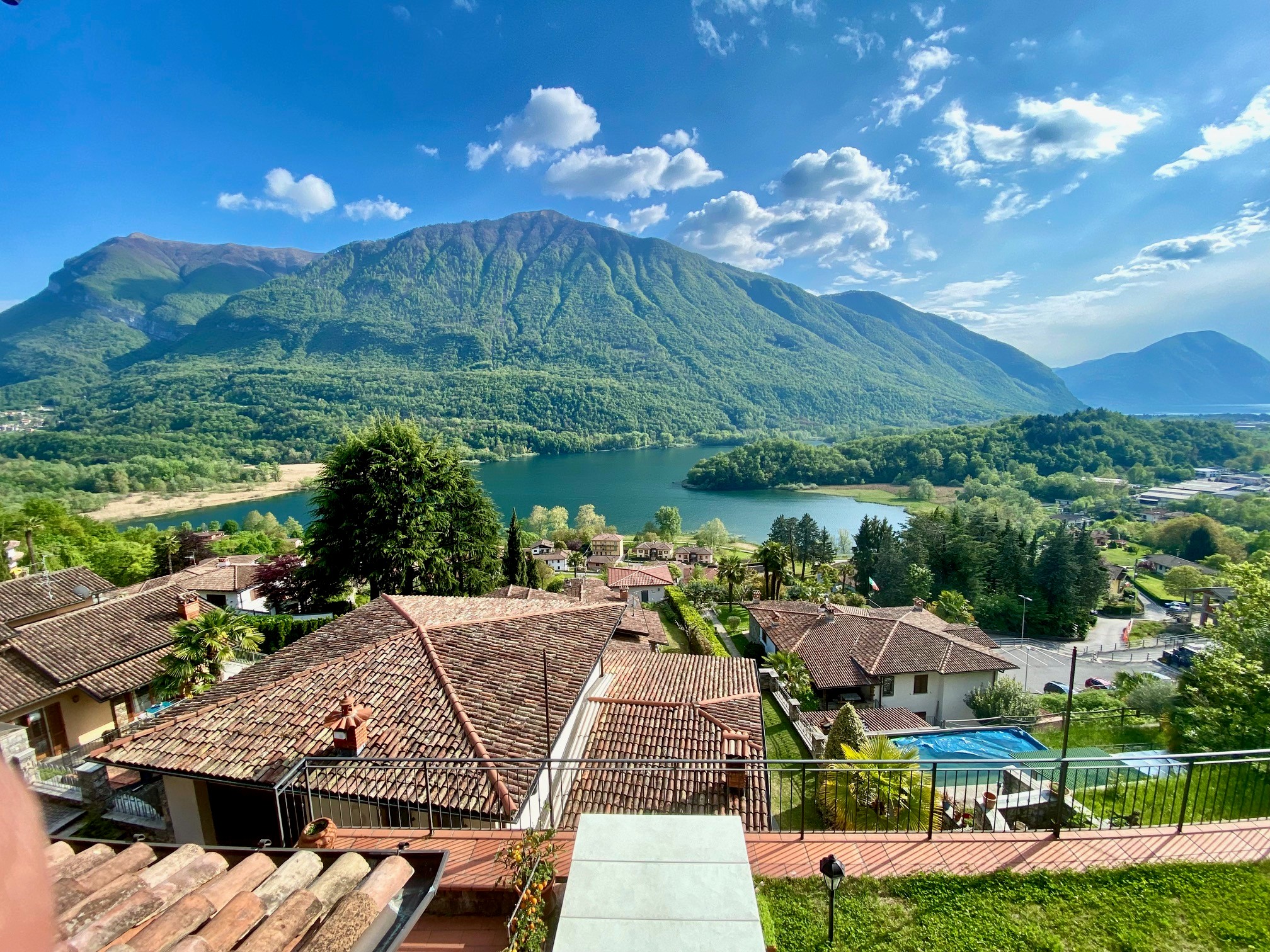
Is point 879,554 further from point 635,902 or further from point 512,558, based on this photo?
point 635,902

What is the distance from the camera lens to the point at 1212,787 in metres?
12.0

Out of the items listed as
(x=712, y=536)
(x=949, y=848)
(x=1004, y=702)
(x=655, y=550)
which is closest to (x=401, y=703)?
(x=949, y=848)

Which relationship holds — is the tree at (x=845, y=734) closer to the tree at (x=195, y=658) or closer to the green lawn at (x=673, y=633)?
the green lawn at (x=673, y=633)

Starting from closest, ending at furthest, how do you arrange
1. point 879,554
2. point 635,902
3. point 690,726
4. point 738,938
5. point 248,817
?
point 738,938 → point 635,902 → point 248,817 → point 690,726 → point 879,554

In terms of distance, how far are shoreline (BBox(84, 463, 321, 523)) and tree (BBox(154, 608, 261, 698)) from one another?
76.7 m

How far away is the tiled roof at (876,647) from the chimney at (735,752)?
51.9 feet

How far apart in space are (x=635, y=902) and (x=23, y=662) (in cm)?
1877

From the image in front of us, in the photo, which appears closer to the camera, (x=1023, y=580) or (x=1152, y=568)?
(x=1023, y=580)

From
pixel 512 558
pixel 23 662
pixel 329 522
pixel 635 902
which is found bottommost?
pixel 512 558

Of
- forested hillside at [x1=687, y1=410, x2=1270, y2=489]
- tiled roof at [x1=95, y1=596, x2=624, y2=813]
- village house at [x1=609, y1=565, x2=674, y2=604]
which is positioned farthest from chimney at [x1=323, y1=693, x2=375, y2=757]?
forested hillside at [x1=687, y1=410, x2=1270, y2=489]

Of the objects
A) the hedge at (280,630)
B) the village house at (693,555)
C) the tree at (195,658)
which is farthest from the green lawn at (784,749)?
the village house at (693,555)

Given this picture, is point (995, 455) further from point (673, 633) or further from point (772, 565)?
point (673, 633)

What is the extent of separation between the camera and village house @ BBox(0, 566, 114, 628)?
63.5 feet

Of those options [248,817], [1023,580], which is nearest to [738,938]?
[248,817]
